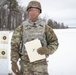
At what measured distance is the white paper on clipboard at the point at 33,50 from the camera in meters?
3.71

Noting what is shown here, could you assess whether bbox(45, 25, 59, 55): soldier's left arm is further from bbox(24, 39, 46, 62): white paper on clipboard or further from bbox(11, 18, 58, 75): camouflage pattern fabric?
bbox(24, 39, 46, 62): white paper on clipboard

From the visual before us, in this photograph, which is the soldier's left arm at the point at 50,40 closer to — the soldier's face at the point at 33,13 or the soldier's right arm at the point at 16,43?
the soldier's face at the point at 33,13

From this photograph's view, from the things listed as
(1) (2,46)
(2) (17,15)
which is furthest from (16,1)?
(1) (2,46)

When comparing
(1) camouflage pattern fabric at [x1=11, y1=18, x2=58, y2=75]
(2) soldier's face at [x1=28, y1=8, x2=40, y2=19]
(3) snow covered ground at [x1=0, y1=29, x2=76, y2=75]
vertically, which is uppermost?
(2) soldier's face at [x1=28, y1=8, x2=40, y2=19]

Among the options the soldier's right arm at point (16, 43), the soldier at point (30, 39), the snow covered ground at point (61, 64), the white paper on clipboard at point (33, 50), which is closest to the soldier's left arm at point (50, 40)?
the soldier at point (30, 39)

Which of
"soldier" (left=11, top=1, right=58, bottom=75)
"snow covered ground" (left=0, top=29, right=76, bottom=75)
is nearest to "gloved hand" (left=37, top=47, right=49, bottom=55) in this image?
"soldier" (left=11, top=1, right=58, bottom=75)

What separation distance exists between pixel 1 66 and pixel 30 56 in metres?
3.13

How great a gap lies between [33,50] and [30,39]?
4.2 inches

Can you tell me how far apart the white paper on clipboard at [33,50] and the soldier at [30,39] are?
32 mm

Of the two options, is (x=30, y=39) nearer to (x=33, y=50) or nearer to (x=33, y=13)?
(x=33, y=50)

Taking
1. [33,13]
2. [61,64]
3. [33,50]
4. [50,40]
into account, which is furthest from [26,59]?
[61,64]

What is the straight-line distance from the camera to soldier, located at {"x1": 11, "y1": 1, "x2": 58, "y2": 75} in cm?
371

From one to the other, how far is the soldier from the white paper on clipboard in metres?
0.03

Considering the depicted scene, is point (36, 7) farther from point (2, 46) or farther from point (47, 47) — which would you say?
point (2, 46)
